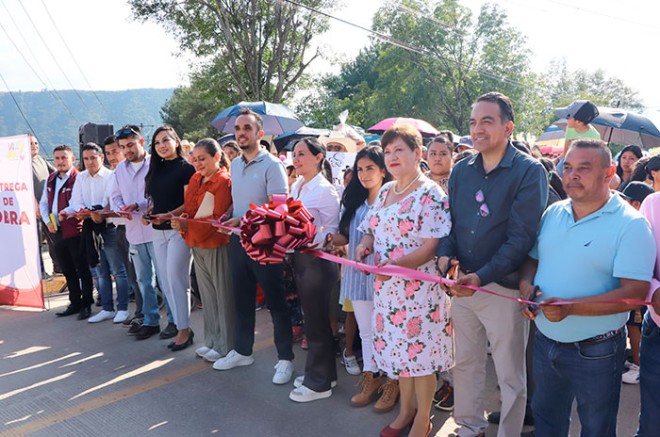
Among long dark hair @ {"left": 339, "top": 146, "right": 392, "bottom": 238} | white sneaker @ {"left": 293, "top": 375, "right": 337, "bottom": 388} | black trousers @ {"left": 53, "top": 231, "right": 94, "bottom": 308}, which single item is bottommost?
white sneaker @ {"left": 293, "top": 375, "right": 337, "bottom": 388}

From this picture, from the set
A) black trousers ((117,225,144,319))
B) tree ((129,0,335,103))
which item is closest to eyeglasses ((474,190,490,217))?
black trousers ((117,225,144,319))

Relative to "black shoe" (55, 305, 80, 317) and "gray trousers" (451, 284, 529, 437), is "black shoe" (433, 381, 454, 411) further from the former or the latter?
"black shoe" (55, 305, 80, 317)

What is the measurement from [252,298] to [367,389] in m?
1.29

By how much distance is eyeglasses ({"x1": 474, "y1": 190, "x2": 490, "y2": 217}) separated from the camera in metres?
2.62

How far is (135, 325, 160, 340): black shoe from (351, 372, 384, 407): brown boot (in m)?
2.62

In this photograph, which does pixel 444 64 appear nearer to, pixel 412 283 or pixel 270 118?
pixel 270 118

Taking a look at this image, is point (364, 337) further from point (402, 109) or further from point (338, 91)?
point (338, 91)

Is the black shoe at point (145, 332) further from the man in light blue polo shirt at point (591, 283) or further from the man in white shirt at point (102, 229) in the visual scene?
the man in light blue polo shirt at point (591, 283)

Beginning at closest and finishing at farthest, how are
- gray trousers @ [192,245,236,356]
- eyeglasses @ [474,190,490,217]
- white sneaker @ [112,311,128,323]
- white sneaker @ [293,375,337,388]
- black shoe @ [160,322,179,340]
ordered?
eyeglasses @ [474,190,490,217], white sneaker @ [293,375,337,388], gray trousers @ [192,245,236,356], black shoe @ [160,322,179,340], white sneaker @ [112,311,128,323]

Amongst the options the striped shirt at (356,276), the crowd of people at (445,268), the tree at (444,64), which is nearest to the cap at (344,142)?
the crowd of people at (445,268)

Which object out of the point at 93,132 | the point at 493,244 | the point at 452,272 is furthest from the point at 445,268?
the point at 93,132

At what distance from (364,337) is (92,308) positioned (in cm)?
434

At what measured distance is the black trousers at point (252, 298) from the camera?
4.00 meters

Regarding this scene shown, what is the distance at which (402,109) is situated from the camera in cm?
2758
